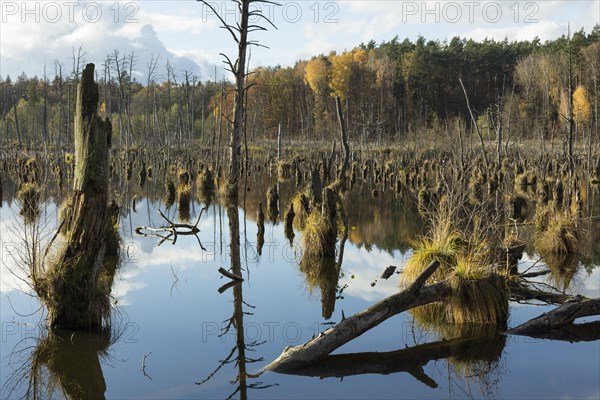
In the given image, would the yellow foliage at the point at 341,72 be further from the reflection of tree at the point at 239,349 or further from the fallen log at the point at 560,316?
the fallen log at the point at 560,316

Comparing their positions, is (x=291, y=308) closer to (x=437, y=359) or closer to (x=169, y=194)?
(x=437, y=359)

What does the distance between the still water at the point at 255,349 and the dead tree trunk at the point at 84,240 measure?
0.30 m

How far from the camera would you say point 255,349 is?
673 centimetres

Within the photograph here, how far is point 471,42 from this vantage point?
8994cm

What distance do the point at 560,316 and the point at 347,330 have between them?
9.00ft

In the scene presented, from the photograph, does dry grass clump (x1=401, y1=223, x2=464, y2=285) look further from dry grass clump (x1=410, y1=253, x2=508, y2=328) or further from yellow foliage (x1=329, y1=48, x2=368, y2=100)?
yellow foliage (x1=329, y1=48, x2=368, y2=100)

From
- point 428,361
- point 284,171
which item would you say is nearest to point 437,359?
point 428,361

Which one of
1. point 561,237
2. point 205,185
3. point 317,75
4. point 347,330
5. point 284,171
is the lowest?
point 347,330

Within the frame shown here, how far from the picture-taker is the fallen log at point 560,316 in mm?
7133

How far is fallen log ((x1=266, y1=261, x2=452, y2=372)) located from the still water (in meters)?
0.16

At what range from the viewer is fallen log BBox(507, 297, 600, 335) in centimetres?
713

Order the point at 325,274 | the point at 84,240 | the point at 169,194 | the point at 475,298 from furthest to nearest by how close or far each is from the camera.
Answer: the point at 169,194 < the point at 325,274 < the point at 475,298 < the point at 84,240

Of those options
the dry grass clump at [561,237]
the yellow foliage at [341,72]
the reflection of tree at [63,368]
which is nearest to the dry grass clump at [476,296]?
the reflection of tree at [63,368]

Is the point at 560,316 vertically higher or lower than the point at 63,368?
higher
